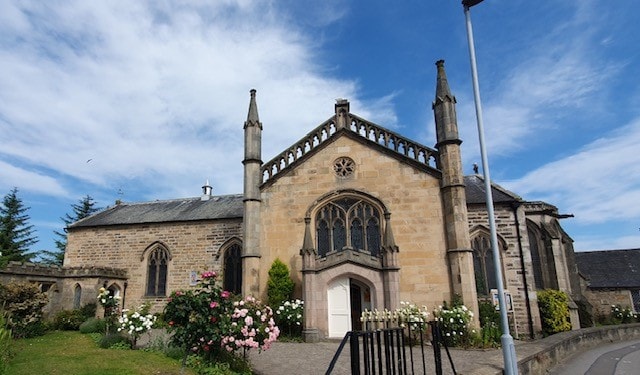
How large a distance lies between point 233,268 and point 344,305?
9334mm

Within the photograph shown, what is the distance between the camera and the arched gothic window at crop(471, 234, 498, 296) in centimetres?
1978

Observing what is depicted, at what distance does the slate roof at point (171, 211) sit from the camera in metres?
24.7

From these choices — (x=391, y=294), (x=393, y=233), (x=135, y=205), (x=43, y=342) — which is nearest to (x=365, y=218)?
(x=393, y=233)

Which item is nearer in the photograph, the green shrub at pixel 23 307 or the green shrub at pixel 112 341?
the green shrub at pixel 112 341

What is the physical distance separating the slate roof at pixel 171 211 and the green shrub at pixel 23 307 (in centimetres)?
893

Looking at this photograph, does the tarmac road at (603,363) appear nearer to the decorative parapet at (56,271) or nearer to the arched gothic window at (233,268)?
the arched gothic window at (233,268)

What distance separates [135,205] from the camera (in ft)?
97.0

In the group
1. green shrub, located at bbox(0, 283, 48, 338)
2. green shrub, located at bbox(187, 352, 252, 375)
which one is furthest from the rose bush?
green shrub, located at bbox(0, 283, 48, 338)

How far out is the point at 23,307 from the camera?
1573 cm

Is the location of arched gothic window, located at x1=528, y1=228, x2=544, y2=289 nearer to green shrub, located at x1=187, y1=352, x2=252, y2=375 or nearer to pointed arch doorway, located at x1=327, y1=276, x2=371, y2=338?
pointed arch doorway, located at x1=327, y1=276, x2=371, y2=338

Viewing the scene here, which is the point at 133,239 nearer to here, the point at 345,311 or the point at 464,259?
the point at 345,311

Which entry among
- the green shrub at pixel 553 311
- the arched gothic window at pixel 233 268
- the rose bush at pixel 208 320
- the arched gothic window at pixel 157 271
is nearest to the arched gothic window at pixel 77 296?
the arched gothic window at pixel 157 271

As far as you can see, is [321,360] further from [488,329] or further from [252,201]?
[252,201]

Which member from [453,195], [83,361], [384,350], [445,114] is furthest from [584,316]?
[83,361]
